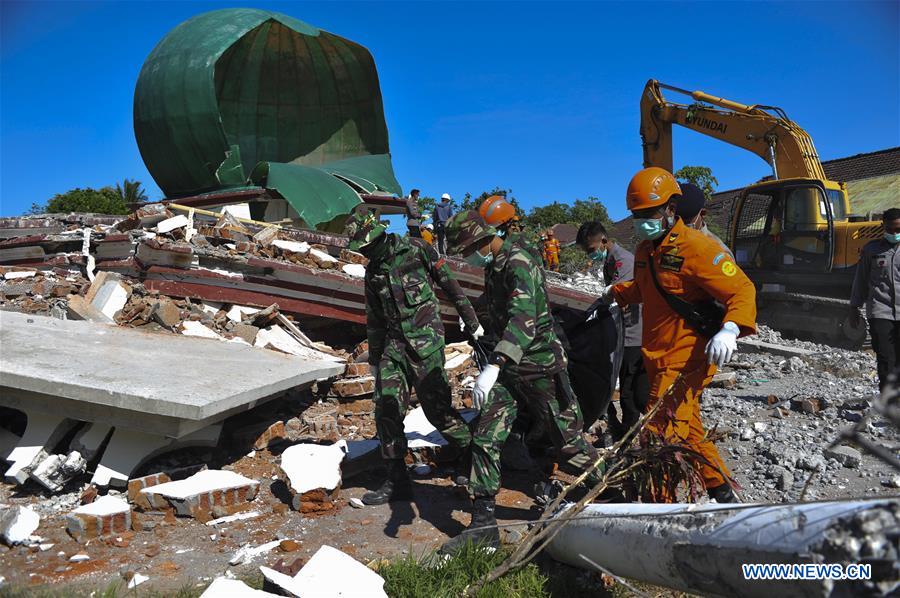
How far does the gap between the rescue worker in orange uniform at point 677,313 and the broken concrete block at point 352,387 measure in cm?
290

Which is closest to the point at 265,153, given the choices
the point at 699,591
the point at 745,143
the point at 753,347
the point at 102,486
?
the point at 745,143

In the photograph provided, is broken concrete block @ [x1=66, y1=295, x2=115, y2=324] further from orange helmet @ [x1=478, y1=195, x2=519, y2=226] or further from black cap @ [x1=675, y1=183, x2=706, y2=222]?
black cap @ [x1=675, y1=183, x2=706, y2=222]

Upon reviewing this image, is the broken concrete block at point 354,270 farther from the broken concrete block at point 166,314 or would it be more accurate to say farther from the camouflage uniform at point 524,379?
the camouflage uniform at point 524,379

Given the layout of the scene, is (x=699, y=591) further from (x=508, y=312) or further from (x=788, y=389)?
(x=788, y=389)

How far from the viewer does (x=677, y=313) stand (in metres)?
2.87

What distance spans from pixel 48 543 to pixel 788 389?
5.55 metres

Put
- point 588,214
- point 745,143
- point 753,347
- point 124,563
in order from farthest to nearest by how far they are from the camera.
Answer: point 588,214 → point 745,143 → point 753,347 → point 124,563

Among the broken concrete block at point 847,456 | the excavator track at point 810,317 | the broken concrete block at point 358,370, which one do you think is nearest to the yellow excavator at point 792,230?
the excavator track at point 810,317

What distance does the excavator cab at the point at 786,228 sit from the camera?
896cm

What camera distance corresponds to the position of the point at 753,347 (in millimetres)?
7863

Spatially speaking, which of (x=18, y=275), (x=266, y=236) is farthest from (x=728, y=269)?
(x=18, y=275)

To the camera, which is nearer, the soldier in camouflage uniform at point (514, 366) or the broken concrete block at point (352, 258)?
the soldier in camouflage uniform at point (514, 366)

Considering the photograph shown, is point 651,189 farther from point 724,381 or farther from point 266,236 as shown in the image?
point 266,236

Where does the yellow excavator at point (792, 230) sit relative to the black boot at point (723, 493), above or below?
above
